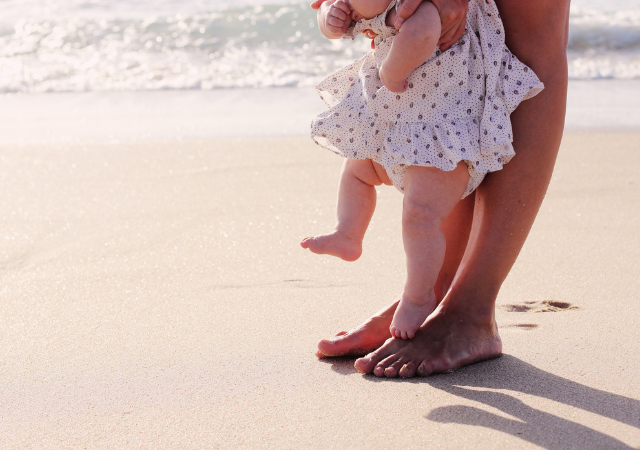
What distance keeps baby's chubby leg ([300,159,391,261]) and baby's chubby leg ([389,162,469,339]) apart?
0.15 metres

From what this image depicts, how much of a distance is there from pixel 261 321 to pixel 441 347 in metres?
0.55

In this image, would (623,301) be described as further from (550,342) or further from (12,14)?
(12,14)

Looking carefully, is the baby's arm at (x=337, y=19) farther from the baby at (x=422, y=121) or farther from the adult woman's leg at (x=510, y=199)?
the adult woman's leg at (x=510, y=199)

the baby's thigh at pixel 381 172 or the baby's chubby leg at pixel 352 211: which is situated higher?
the baby's thigh at pixel 381 172

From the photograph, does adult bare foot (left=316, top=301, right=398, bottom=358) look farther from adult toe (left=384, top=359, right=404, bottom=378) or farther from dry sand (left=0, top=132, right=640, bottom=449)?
adult toe (left=384, top=359, right=404, bottom=378)

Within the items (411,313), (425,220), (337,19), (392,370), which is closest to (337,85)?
(337,19)

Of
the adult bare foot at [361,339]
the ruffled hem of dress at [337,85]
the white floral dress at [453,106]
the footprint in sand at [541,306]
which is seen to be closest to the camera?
the white floral dress at [453,106]

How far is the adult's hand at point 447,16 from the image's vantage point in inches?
63.1

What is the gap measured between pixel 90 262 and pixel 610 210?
206 centimetres

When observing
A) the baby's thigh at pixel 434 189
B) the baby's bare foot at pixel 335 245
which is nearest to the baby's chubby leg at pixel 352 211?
the baby's bare foot at pixel 335 245

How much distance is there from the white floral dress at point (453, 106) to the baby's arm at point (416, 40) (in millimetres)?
94

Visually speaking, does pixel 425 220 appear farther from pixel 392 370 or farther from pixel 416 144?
pixel 392 370

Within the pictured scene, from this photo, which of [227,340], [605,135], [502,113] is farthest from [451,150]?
[605,135]

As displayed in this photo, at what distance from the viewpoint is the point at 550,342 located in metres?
1.88
